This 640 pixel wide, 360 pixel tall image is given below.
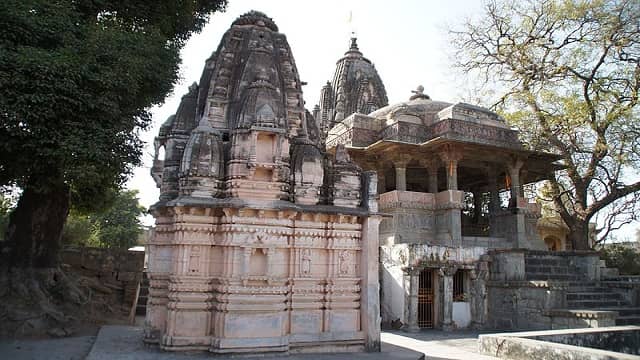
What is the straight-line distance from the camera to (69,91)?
10773 millimetres

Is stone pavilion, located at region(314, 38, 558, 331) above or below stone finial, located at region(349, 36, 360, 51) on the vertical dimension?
below

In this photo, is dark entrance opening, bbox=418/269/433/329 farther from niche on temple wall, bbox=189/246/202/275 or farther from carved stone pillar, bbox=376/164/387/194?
niche on temple wall, bbox=189/246/202/275

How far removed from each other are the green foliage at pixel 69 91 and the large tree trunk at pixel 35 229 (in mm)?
1270

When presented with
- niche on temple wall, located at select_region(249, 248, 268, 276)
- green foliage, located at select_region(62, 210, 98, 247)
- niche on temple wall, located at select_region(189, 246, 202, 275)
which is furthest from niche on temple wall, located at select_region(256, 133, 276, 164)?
green foliage, located at select_region(62, 210, 98, 247)

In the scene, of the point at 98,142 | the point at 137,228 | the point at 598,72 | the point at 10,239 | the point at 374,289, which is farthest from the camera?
the point at 137,228

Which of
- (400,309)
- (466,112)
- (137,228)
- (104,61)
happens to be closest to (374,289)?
(400,309)

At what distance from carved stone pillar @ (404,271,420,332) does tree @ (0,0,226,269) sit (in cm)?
937

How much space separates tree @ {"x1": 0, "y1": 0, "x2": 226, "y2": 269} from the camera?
34.2ft

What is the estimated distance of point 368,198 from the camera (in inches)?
413

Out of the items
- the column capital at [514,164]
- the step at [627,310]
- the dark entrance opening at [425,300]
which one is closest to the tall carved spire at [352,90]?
the column capital at [514,164]

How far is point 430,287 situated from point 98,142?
38.3ft

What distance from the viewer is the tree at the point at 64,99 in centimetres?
1042

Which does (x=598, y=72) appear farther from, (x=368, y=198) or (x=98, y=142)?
(x=98, y=142)

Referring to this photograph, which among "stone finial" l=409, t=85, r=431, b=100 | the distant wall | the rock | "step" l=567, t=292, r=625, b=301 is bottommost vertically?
the rock
